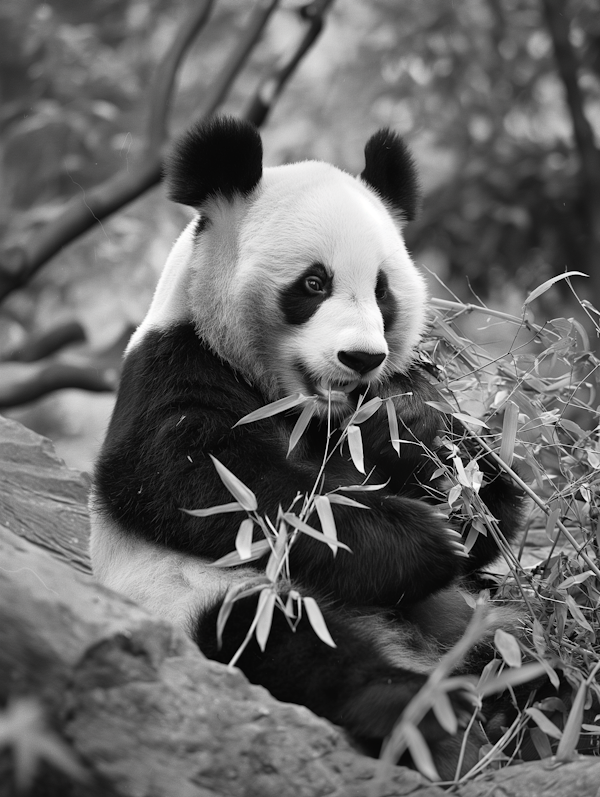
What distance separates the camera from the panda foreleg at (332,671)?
179 cm

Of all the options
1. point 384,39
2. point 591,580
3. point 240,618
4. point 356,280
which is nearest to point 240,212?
point 356,280

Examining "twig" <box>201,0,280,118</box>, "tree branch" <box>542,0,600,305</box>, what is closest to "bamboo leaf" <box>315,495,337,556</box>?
"twig" <box>201,0,280,118</box>

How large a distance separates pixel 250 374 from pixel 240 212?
45cm

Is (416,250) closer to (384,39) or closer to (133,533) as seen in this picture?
(384,39)

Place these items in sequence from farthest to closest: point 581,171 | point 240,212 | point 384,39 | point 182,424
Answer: point 384,39 → point 581,171 → point 240,212 → point 182,424

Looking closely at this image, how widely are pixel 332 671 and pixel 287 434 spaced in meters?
0.73

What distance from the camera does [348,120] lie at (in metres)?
8.90

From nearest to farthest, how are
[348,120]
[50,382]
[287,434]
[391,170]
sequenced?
1. [287,434]
2. [391,170]
3. [50,382]
4. [348,120]

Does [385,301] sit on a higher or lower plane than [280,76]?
Answer: higher

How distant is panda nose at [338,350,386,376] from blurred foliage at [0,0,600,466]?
13.4ft

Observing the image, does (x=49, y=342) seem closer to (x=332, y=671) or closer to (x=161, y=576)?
(x=161, y=576)

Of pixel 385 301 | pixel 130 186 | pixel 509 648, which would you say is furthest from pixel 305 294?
pixel 130 186

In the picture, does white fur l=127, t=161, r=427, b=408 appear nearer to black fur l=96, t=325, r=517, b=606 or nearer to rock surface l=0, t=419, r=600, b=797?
black fur l=96, t=325, r=517, b=606

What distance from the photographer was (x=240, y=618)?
6.61 feet
